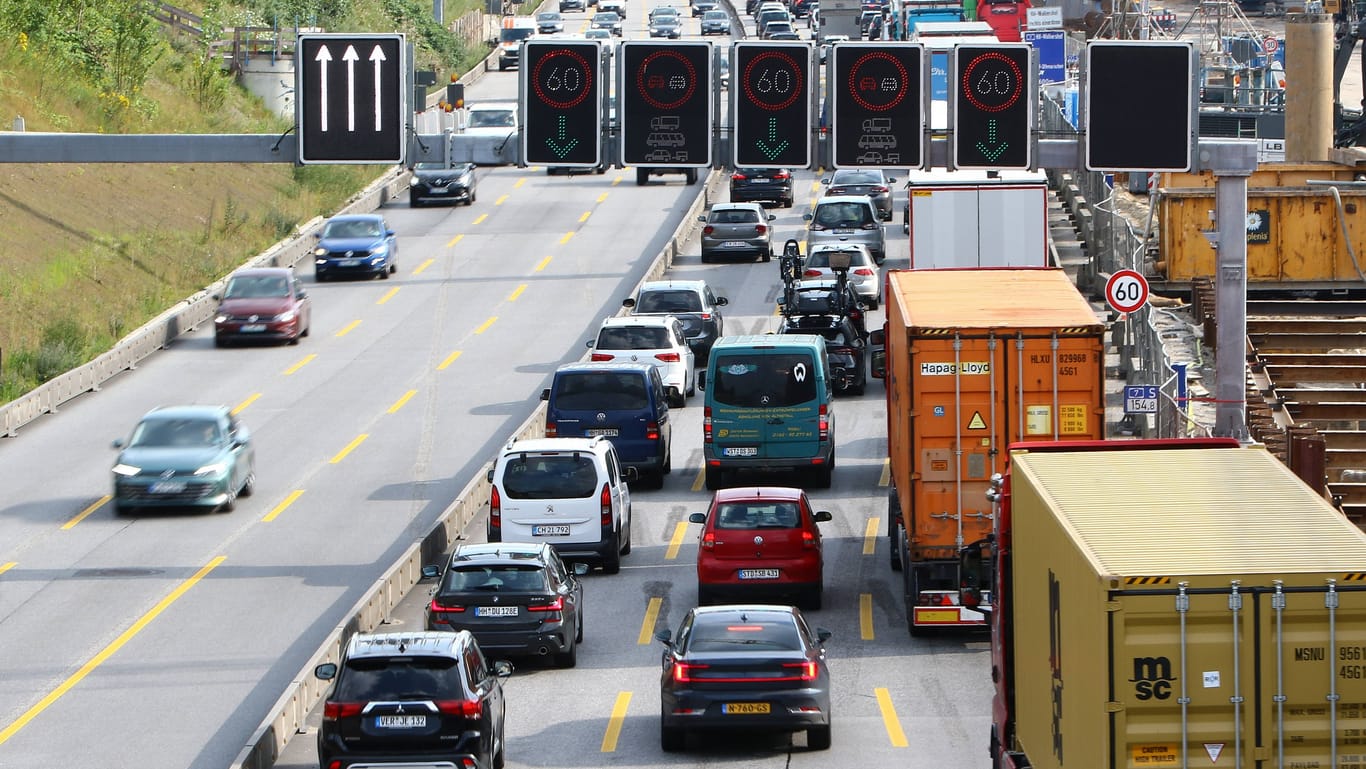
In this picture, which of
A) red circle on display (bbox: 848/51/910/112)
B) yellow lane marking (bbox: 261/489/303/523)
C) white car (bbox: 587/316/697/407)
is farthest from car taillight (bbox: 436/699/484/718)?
white car (bbox: 587/316/697/407)

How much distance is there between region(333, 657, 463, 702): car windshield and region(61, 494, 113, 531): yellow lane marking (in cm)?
1356

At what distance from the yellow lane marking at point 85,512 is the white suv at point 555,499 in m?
6.80

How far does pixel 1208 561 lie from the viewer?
11523 mm

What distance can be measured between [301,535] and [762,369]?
23.5ft

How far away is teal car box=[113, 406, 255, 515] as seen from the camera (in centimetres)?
3019

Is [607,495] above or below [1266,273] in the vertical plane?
below

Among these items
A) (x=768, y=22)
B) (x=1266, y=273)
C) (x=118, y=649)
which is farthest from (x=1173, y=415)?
(x=768, y=22)

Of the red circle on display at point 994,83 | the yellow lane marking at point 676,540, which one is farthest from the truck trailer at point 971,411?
the yellow lane marking at point 676,540

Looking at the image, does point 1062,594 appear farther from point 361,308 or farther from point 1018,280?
point 361,308

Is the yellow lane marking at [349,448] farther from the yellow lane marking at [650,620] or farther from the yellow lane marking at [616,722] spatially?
the yellow lane marking at [616,722]

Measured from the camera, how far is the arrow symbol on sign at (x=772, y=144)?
26.5 meters

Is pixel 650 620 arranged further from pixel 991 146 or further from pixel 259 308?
pixel 259 308

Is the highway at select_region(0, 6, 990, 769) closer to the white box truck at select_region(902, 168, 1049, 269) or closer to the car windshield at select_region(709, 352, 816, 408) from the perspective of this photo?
the car windshield at select_region(709, 352, 816, 408)

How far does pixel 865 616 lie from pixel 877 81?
6.68 meters
